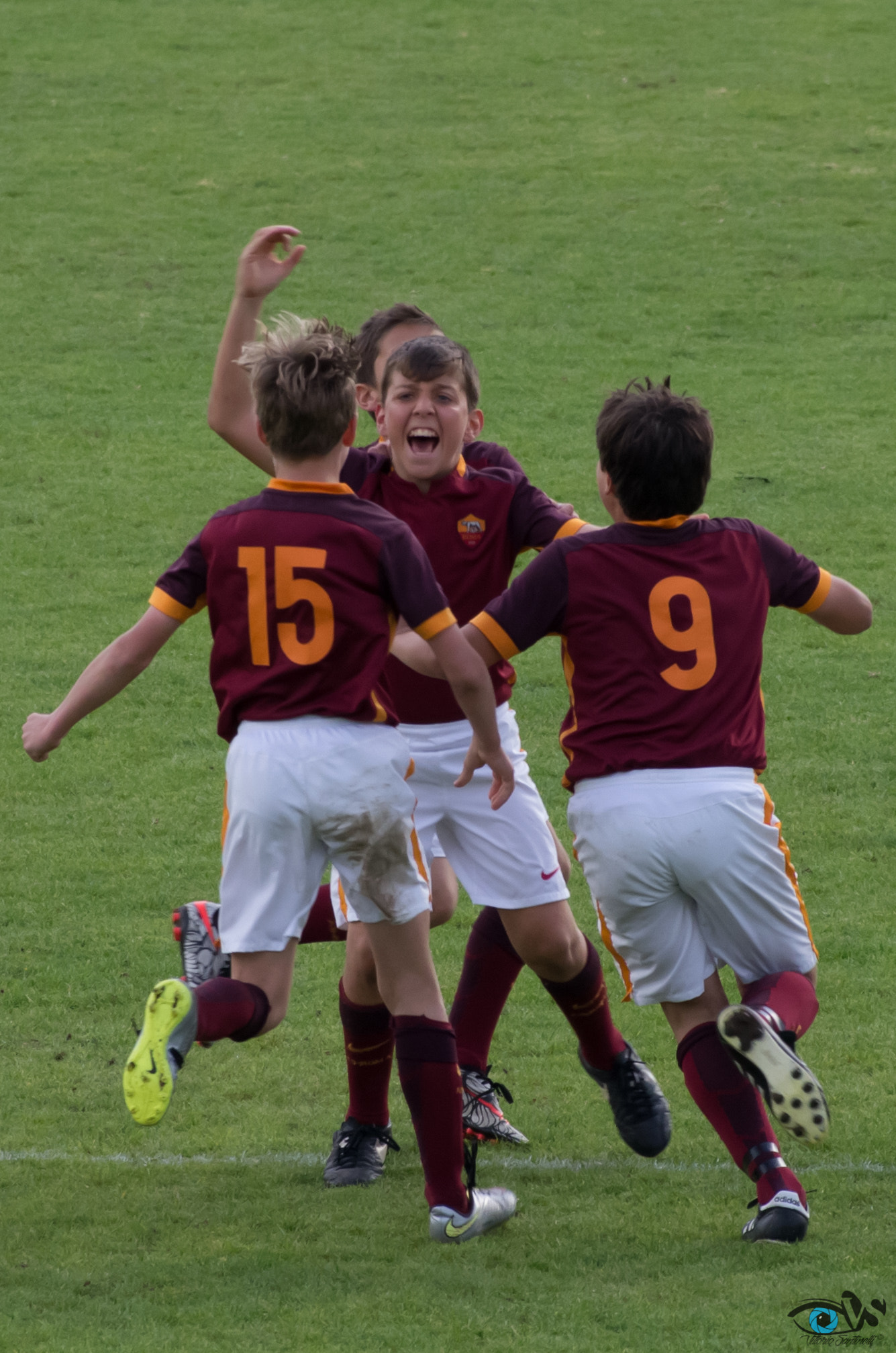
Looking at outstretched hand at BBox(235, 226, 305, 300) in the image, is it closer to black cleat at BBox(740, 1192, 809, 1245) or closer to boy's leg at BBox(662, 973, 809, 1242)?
boy's leg at BBox(662, 973, 809, 1242)

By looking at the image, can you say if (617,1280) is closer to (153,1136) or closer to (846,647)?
(153,1136)

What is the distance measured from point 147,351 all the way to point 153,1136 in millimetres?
10775

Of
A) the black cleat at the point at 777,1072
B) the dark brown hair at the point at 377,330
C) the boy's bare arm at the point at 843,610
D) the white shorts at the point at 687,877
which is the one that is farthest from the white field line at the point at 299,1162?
the dark brown hair at the point at 377,330

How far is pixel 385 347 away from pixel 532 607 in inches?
47.2

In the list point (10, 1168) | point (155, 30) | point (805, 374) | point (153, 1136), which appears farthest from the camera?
point (155, 30)

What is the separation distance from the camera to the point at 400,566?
11.6 ft

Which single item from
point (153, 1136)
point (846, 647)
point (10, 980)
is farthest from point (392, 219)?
point (153, 1136)

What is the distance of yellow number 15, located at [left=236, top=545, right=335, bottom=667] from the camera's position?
3518mm

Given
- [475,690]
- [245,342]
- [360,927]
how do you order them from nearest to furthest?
[475,690], [245,342], [360,927]

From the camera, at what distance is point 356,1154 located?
4328 mm

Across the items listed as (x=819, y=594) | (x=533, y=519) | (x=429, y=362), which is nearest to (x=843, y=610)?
(x=819, y=594)

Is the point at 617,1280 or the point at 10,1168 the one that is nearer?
the point at 617,1280

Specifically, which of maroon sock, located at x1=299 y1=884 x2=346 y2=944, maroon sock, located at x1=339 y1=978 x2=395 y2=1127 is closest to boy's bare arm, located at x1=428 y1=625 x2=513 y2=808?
maroon sock, located at x1=339 y1=978 x2=395 y2=1127

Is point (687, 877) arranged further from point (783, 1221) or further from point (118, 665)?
point (118, 665)
